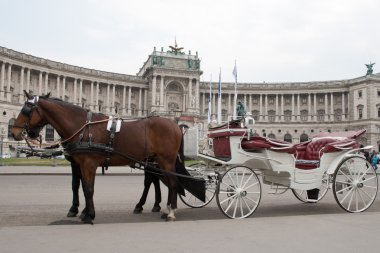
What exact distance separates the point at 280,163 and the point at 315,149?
1053 millimetres

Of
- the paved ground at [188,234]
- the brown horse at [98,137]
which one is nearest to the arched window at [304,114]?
the paved ground at [188,234]

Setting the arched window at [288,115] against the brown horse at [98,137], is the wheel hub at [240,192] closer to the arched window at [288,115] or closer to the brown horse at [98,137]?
the brown horse at [98,137]

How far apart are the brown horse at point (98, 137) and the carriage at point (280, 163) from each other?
115 centimetres

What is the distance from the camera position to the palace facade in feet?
244

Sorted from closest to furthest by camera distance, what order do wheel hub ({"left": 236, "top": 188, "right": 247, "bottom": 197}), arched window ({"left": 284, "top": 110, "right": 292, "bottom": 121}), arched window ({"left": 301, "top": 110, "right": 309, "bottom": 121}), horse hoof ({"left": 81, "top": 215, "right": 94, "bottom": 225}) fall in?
Answer: horse hoof ({"left": 81, "top": 215, "right": 94, "bottom": 225}), wheel hub ({"left": 236, "top": 188, "right": 247, "bottom": 197}), arched window ({"left": 301, "top": 110, "right": 309, "bottom": 121}), arched window ({"left": 284, "top": 110, "right": 292, "bottom": 121})

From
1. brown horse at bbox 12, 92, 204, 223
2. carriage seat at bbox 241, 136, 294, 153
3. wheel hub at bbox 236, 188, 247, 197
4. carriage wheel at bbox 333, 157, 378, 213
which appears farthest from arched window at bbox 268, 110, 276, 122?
brown horse at bbox 12, 92, 204, 223

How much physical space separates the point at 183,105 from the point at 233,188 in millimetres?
76602

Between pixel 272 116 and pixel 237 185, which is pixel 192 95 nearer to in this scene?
pixel 272 116

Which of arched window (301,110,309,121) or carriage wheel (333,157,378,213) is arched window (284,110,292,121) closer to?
arched window (301,110,309,121)

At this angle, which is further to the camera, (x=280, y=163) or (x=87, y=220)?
(x=280, y=163)

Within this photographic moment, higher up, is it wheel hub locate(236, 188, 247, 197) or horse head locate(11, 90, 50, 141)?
horse head locate(11, 90, 50, 141)

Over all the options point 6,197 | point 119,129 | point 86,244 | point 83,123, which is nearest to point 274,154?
point 119,129

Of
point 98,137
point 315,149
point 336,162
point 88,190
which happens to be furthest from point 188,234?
point 336,162

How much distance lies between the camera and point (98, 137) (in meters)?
8.15
